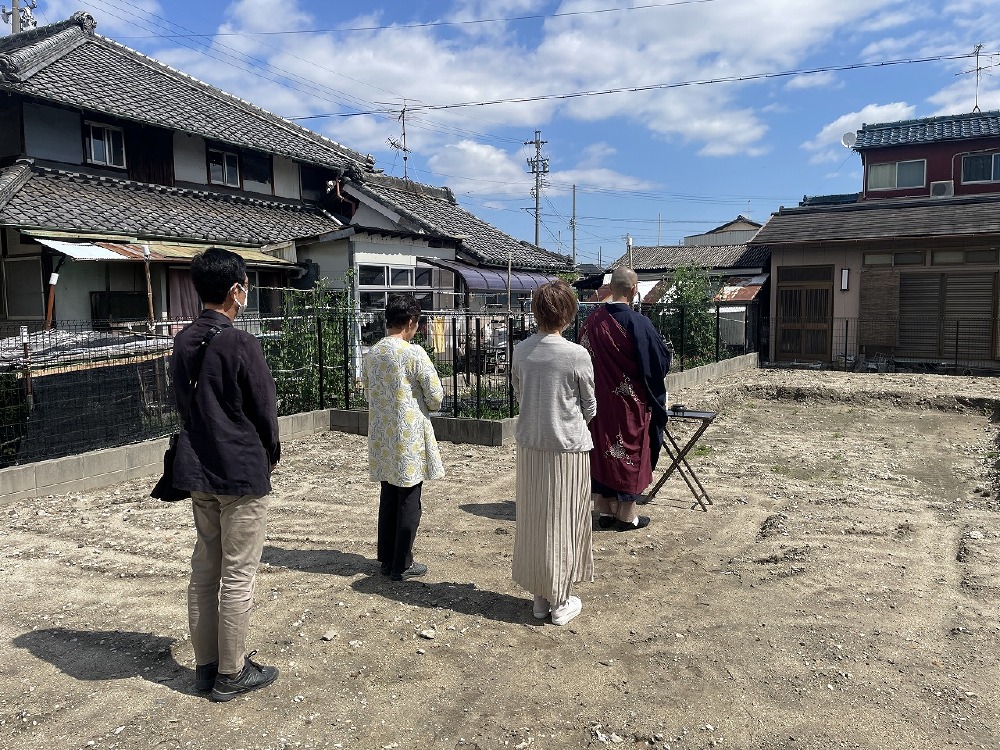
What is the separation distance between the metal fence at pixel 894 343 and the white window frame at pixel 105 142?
1467 cm

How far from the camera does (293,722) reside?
2.71 metres

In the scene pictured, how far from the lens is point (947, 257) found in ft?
52.1

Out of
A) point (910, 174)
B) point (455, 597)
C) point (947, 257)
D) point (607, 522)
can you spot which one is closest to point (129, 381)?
point (455, 597)

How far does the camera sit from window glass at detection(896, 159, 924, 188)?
23.0 metres

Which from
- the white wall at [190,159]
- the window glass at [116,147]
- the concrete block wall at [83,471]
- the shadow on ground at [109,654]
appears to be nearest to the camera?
the shadow on ground at [109,654]

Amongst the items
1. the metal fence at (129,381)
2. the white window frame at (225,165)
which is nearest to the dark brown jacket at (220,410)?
the metal fence at (129,381)

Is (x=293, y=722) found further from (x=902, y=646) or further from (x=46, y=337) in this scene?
(x=46, y=337)

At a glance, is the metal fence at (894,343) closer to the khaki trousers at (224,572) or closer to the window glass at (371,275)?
the window glass at (371,275)

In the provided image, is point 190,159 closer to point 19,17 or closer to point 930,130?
point 19,17

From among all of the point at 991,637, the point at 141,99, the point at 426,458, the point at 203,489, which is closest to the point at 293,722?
the point at 203,489

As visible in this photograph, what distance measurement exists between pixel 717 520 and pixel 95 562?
4257mm

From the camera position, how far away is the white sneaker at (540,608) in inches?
140

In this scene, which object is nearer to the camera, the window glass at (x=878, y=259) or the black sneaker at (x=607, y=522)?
the black sneaker at (x=607, y=522)

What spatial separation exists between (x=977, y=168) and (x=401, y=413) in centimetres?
2510
